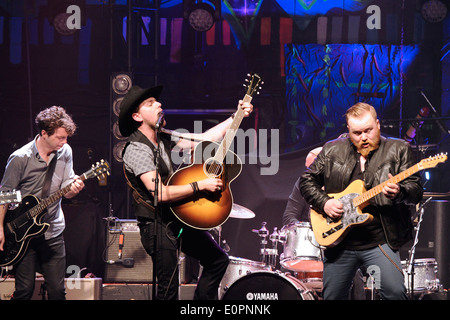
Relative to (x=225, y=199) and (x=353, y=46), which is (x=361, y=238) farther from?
(x=353, y=46)

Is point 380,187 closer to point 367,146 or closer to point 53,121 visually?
point 367,146

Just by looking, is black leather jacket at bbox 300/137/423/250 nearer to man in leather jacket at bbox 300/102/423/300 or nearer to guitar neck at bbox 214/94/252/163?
man in leather jacket at bbox 300/102/423/300

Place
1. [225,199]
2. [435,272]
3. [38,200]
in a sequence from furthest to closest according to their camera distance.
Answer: [435,272]
[38,200]
[225,199]

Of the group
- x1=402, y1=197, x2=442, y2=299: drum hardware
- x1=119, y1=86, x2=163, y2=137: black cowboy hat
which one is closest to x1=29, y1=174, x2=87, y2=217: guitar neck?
x1=119, y1=86, x2=163, y2=137: black cowboy hat

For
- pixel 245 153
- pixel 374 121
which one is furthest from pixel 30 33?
pixel 374 121

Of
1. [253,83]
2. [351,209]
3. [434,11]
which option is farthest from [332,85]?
[351,209]

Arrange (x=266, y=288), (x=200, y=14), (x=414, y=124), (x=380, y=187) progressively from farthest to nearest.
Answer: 1. (x=200, y=14)
2. (x=414, y=124)
3. (x=266, y=288)
4. (x=380, y=187)

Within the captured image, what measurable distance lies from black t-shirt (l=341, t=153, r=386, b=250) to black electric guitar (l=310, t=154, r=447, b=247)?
0.07 meters

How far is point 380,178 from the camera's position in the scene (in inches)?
185

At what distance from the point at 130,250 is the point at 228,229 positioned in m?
Result: 1.89

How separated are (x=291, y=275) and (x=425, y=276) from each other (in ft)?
6.40

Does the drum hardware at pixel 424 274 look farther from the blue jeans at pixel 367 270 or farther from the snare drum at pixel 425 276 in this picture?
the blue jeans at pixel 367 270

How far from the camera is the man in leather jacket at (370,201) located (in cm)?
447

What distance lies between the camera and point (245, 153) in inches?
361
